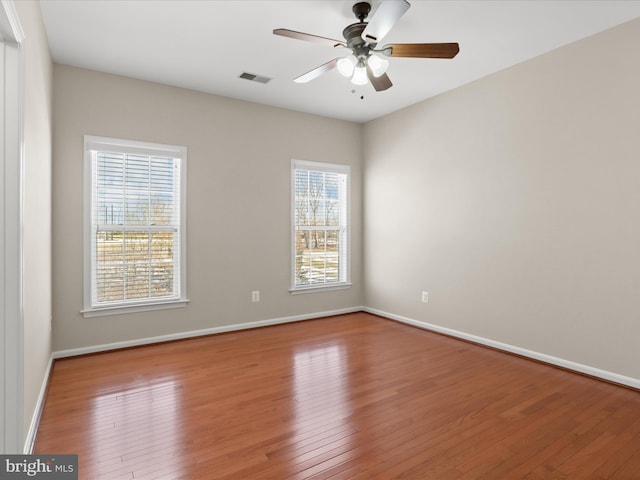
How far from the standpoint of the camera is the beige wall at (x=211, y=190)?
3.60 meters

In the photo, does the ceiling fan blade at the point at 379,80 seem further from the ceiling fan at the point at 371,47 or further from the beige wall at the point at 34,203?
the beige wall at the point at 34,203

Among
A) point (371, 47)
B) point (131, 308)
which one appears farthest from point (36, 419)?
point (371, 47)

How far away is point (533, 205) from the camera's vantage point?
3531mm

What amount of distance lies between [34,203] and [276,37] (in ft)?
7.09

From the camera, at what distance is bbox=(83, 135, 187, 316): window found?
3.73m

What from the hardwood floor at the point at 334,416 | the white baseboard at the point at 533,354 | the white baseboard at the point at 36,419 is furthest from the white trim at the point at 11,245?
the white baseboard at the point at 533,354

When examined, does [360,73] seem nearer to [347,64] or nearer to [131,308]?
[347,64]

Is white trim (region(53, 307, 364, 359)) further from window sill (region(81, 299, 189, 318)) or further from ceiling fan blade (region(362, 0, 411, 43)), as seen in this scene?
ceiling fan blade (region(362, 0, 411, 43))

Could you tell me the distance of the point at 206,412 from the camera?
2.52 metres

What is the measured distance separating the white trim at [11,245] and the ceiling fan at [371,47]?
1.39m

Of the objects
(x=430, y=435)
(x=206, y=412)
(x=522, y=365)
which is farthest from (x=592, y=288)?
(x=206, y=412)

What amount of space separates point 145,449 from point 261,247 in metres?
2.82

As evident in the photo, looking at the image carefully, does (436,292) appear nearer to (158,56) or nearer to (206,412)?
(206,412)

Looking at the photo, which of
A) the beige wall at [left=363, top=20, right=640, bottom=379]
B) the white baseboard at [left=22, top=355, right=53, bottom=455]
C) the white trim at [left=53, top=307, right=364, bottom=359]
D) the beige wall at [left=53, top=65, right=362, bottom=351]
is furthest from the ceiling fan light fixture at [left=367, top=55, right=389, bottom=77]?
the white trim at [left=53, top=307, right=364, bottom=359]
